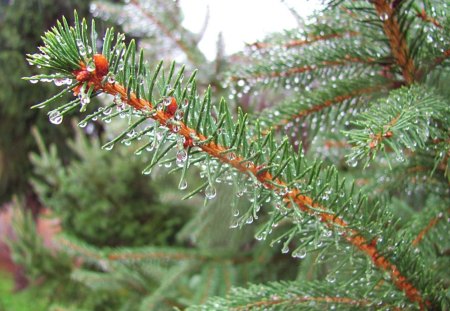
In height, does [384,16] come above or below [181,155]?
above

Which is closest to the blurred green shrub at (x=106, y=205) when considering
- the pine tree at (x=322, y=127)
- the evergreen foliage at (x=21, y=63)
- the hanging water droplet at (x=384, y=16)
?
the evergreen foliage at (x=21, y=63)

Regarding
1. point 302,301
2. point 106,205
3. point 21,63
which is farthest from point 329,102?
point 21,63

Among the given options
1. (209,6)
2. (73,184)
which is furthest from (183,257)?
(73,184)

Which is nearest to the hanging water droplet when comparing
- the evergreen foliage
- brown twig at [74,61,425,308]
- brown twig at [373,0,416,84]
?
brown twig at [373,0,416,84]

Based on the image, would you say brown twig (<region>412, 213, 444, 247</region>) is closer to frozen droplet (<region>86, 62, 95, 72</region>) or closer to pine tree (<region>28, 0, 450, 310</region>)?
pine tree (<region>28, 0, 450, 310</region>)

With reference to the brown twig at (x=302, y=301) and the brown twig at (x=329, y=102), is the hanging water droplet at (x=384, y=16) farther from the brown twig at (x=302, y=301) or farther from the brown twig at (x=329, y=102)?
the brown twig at (x=302, y=301)

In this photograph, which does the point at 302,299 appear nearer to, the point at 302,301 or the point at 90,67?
the point at 302,301

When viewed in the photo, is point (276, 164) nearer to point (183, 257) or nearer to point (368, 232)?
point (368, 232)
